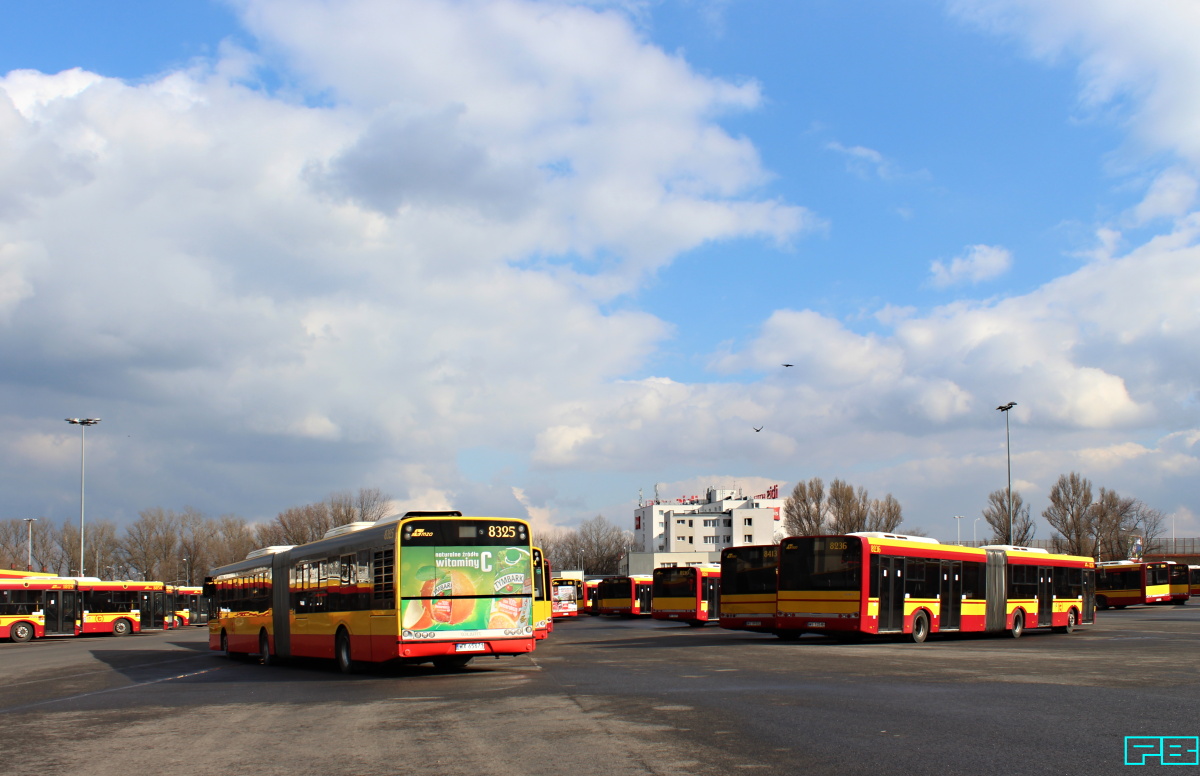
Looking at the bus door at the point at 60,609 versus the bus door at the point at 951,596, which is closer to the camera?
the bus door at the point at 951,596

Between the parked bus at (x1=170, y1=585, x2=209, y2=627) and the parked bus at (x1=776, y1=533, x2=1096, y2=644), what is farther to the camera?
the parked bus at (x1=170, y1=585, x2=209, y2=627)

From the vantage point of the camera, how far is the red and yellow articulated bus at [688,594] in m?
46.8

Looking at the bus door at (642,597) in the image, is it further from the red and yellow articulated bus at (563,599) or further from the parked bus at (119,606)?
the parked bus at (119,606)

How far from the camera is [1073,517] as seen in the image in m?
104

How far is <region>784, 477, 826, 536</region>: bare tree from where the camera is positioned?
372ft

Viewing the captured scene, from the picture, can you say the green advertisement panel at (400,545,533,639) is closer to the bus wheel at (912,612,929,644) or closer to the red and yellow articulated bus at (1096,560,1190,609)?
the bus wheel at (912,612,929,644)

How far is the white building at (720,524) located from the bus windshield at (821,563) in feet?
371

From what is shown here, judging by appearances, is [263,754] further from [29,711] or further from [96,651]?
[96,651]

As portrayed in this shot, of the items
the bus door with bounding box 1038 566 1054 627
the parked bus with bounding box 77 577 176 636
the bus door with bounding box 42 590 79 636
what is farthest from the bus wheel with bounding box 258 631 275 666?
the parked bus with bounding box 77 577 176 636

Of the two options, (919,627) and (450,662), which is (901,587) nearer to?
(919,627)

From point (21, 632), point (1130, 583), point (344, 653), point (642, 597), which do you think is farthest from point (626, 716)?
point (1130, 583)

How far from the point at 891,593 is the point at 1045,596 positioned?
943 centimetres

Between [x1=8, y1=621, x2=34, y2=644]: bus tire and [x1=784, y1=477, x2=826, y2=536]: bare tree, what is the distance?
8200 cm

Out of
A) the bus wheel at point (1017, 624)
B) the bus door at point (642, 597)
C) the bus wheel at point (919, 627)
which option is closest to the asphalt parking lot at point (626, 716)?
the bus wheel at point (919, 627)
